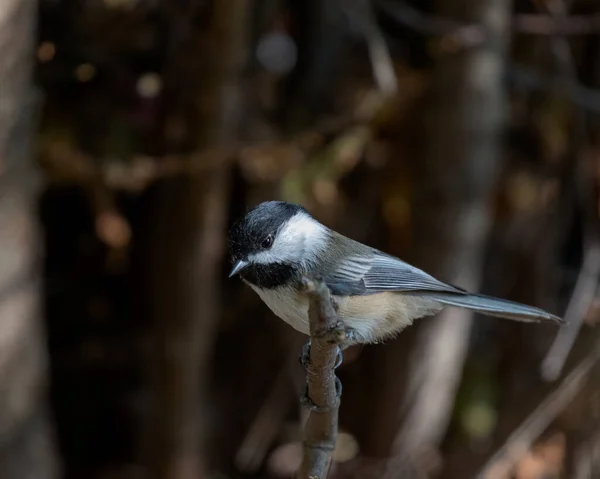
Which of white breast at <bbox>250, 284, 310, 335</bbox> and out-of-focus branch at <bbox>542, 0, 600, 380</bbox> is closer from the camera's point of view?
white breast at <bbox>250, 284, 310, 335</bbox>

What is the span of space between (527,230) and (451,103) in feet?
2.35

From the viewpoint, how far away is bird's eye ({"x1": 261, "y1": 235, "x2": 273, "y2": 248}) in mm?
1262

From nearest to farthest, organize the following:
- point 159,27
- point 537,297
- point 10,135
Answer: point 10,135
point 159,27
point 537,297

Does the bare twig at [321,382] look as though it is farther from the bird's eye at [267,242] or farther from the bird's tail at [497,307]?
the bird's tail at [497,307]

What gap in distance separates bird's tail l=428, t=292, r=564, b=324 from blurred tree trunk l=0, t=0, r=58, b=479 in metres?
1.06

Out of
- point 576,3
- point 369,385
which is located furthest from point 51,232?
point 576,3

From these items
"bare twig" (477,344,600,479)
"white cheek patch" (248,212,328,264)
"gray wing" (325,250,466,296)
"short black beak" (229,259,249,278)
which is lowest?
"bare twig" (477,344,600,479)

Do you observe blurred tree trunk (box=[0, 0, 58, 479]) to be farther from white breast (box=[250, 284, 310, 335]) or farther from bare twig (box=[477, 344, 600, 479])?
bare twig (box=[477, 344, 600, 479])

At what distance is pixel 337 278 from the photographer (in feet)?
4.46

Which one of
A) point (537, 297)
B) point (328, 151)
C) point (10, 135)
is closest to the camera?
point (10, 135)

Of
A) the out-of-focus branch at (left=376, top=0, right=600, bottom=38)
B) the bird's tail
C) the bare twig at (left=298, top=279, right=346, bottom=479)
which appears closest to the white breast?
the bare twig at (left=298, top=279, right=346, bottom=479)

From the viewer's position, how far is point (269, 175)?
2336 mm

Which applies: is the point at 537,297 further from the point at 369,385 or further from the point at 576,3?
the point at 576,3

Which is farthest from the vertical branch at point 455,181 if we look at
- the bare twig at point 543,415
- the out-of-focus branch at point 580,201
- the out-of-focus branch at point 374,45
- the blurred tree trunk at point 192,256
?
the blurred tree trunk at point 192,256
